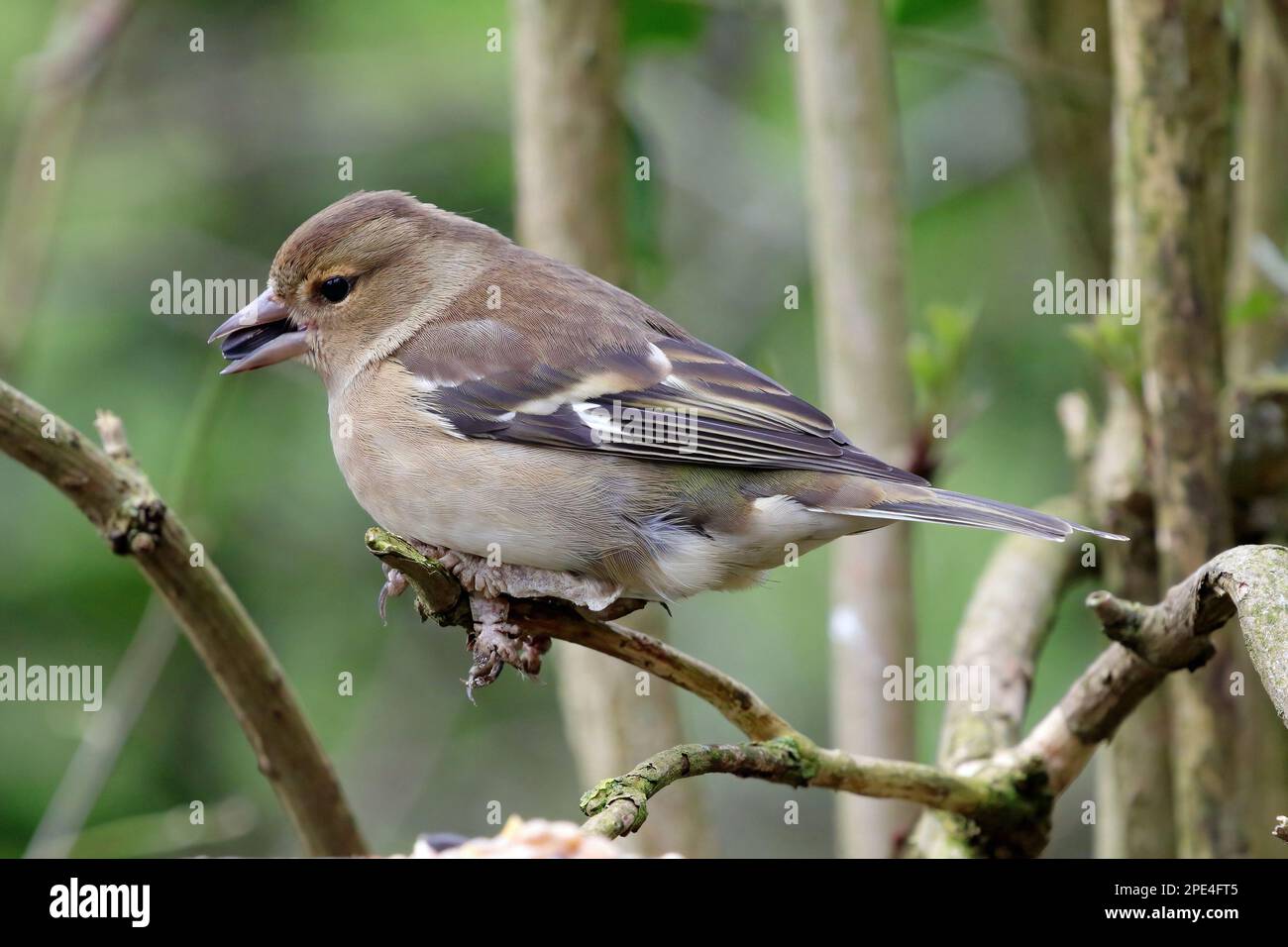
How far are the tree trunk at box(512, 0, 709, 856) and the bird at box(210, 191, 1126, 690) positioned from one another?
1.02ft

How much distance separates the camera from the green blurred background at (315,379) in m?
5.60

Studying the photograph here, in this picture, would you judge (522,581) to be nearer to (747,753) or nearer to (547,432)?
(547,432)

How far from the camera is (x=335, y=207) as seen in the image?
3.86m

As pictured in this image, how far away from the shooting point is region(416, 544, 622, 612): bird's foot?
312cm

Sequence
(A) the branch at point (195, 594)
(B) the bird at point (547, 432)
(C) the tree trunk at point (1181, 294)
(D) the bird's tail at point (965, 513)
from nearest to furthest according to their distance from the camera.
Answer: (A) the branch at point (195, 594)
(D) the bird's tail at point (965, 513)
(B) the bird at point (547, 432)
(C) the tree trunk at point (1181, 294)

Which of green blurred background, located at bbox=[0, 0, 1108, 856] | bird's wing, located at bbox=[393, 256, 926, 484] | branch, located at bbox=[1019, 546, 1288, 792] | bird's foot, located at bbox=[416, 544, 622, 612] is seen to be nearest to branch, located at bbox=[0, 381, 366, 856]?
bird's foot, located at bbox=[416, 544, 622, 612]

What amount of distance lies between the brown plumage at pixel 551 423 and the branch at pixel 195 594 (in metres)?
0.50

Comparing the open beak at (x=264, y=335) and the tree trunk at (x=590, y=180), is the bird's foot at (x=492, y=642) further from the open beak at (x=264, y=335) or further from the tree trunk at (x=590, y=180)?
the open beak at (x=264, y=335)

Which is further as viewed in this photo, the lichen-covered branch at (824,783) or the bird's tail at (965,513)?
the bird's tail at (965,513)

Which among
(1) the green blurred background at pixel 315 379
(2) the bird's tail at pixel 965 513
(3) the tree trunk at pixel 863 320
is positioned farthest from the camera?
(1) the green blurred background at pixel 315 379

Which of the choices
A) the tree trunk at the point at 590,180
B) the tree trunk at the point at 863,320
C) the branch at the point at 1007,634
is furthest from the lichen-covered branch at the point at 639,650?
the tree trunk at the point at 863,320

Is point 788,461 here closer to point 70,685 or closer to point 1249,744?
point 1249,744

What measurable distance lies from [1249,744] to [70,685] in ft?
12.6

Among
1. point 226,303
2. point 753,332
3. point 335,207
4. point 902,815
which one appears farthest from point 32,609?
point 902,815
